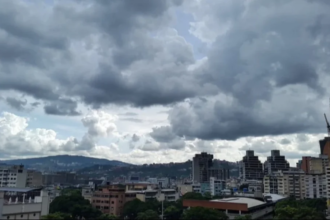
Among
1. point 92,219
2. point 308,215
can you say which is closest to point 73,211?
point 92,219

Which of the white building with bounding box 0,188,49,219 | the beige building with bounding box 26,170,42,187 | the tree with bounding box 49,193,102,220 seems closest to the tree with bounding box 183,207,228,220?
the tree with bounding box 49,193,102,220

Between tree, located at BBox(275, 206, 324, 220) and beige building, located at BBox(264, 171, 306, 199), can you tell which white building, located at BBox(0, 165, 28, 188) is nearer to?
tree, located at BBox(275, 206, 324, 220)

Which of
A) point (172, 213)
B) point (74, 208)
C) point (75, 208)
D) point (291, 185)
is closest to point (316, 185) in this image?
point (291, 185)

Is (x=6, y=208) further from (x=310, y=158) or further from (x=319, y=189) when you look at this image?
(x=310, y=158)

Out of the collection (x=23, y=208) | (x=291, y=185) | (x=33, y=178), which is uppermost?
(x=23, y=208)

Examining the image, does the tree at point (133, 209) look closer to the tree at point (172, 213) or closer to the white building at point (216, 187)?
the tree at point (172, 213)

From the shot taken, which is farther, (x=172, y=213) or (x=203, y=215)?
(x=172, y=213)

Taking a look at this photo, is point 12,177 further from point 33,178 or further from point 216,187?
point 216,187
